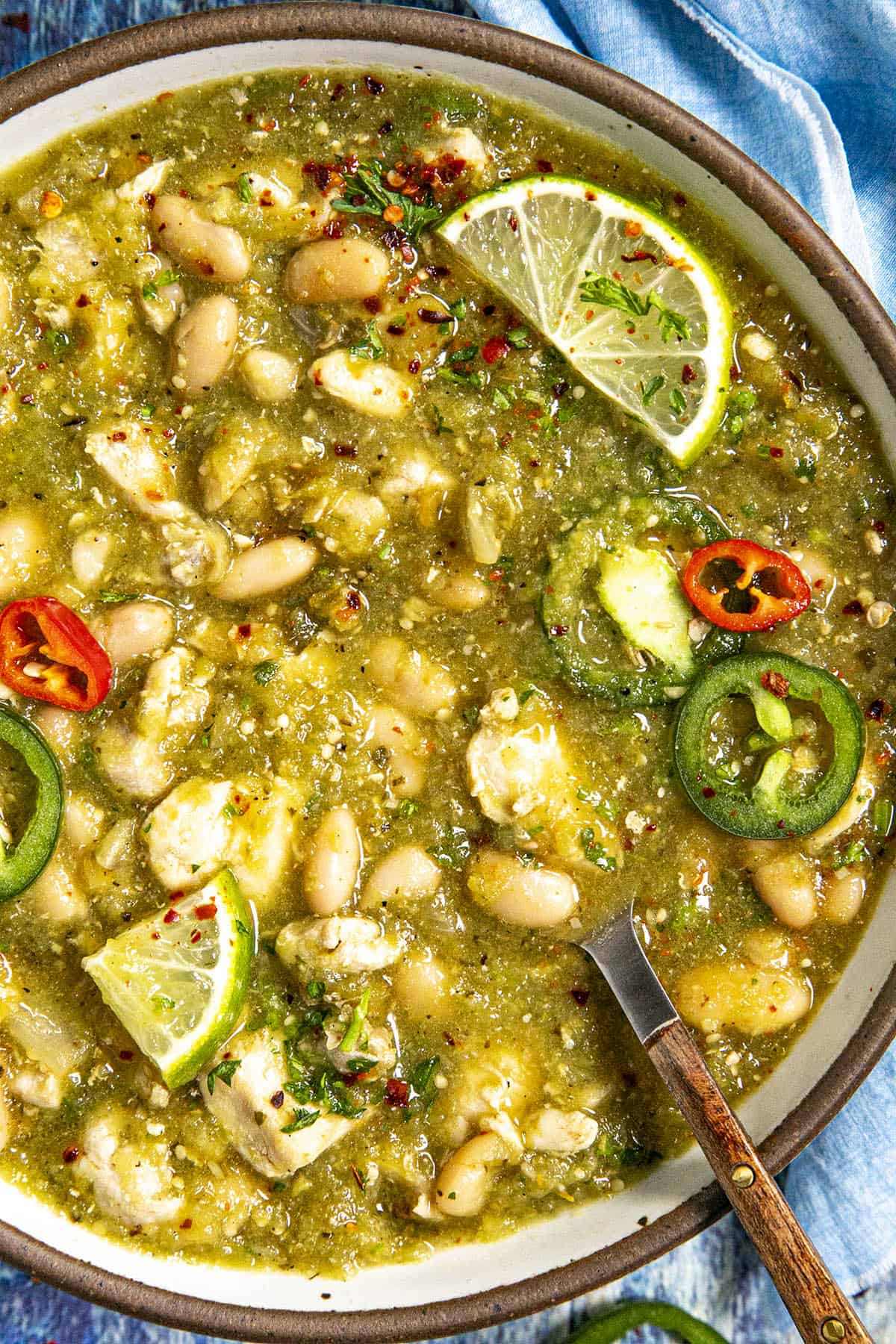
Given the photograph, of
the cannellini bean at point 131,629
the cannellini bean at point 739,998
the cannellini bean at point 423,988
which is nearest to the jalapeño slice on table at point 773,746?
the cannellini bean at point 739,998

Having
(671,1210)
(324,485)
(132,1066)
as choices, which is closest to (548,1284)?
(671,1210)

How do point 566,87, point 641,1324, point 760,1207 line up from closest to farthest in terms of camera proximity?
point 566,87 < point 760,1207 < point 641,1324

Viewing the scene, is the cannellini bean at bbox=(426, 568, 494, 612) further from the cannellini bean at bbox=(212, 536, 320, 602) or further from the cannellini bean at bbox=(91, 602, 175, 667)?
the cannellini bean at bbox=(91, 602, 175, 667)

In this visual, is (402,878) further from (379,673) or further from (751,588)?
(751,588)

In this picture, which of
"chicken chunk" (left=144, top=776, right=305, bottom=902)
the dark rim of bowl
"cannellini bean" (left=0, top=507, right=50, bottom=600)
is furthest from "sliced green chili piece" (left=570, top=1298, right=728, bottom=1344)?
"cannellini bean" (left=0, top=507, right=50, bottom=600)

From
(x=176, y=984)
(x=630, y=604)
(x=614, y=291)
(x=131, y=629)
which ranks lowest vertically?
(x=176, y=984)

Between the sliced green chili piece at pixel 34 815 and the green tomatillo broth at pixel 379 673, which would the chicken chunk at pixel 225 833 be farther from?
the sliced green chili piece at pixel 34 815

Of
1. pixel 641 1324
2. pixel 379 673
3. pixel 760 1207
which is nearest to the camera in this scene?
pixel 760 1207

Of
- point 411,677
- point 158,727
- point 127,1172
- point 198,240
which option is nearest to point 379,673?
point 411,677
